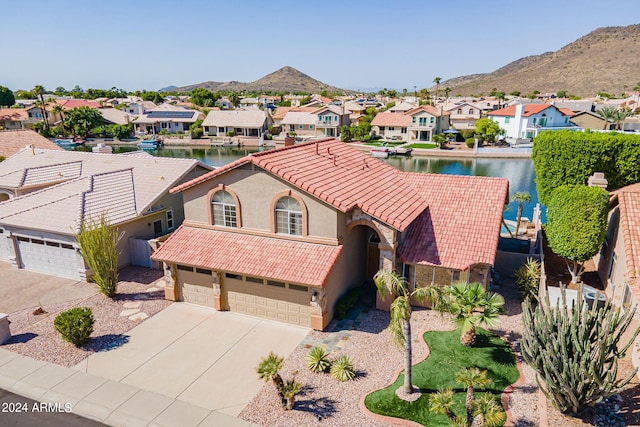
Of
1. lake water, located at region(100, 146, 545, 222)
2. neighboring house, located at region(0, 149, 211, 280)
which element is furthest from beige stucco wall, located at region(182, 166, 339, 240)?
lake water, located at region(100, 146, 545, 222)

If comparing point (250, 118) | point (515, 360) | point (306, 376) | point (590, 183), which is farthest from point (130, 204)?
point (250, 118)

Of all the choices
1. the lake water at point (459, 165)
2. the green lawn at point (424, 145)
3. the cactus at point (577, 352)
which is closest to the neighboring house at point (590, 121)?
the lake water at point (459, 165)

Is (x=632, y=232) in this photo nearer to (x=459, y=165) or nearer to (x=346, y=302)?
(x=346, y=302)

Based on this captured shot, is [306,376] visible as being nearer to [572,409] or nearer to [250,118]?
[572,409]

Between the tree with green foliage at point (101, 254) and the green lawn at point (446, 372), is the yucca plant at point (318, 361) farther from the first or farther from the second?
the tree with green foliage at point (101, 254)

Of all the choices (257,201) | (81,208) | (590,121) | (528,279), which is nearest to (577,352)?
(528,279)

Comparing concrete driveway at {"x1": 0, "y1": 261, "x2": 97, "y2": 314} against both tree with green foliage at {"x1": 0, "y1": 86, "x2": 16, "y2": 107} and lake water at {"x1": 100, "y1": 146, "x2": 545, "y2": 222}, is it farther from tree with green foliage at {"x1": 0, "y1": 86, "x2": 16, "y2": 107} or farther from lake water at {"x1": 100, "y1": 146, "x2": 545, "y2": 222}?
tree with green foliage at {"x1": 0, "y1": 86, "x2": 16, "y2": 107}
